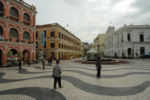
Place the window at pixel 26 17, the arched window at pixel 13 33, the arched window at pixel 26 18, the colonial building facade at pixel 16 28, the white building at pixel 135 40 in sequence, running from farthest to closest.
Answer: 1. the white building at pixel 135 40
2. the window at pixel 26 17
3. the arched window at pixel 26 18
4. the arched window at pixel 13 33
5. the colonial building facade at pixel 16 28

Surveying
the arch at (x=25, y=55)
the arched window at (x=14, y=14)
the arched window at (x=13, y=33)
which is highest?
the arched window at (x=14, y=14)

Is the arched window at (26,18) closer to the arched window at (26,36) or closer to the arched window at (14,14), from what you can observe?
the arched window at (14,14)

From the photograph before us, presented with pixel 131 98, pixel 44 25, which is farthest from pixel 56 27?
pixel 131 98

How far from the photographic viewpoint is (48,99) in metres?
3.94

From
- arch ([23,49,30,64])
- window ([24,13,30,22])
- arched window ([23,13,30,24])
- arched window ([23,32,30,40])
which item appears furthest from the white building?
window ([24,13,30,22])

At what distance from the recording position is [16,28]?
1666 centimetres

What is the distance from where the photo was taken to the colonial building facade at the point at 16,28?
14.7m

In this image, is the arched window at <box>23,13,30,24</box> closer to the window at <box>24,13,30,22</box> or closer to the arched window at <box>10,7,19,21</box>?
the window at <box>24,13,30,22</box>

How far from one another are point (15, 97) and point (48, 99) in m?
1.91

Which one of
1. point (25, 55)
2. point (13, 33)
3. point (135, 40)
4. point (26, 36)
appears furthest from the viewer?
point (135, 40)

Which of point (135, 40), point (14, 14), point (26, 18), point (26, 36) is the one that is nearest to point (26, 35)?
point (26, 36)

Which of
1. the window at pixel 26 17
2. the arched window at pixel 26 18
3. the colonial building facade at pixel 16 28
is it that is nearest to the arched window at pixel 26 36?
the colonial building facade at pixel 16 28

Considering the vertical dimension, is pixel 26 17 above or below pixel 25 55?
above

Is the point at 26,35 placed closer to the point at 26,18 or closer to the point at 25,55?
the point at 26,18
